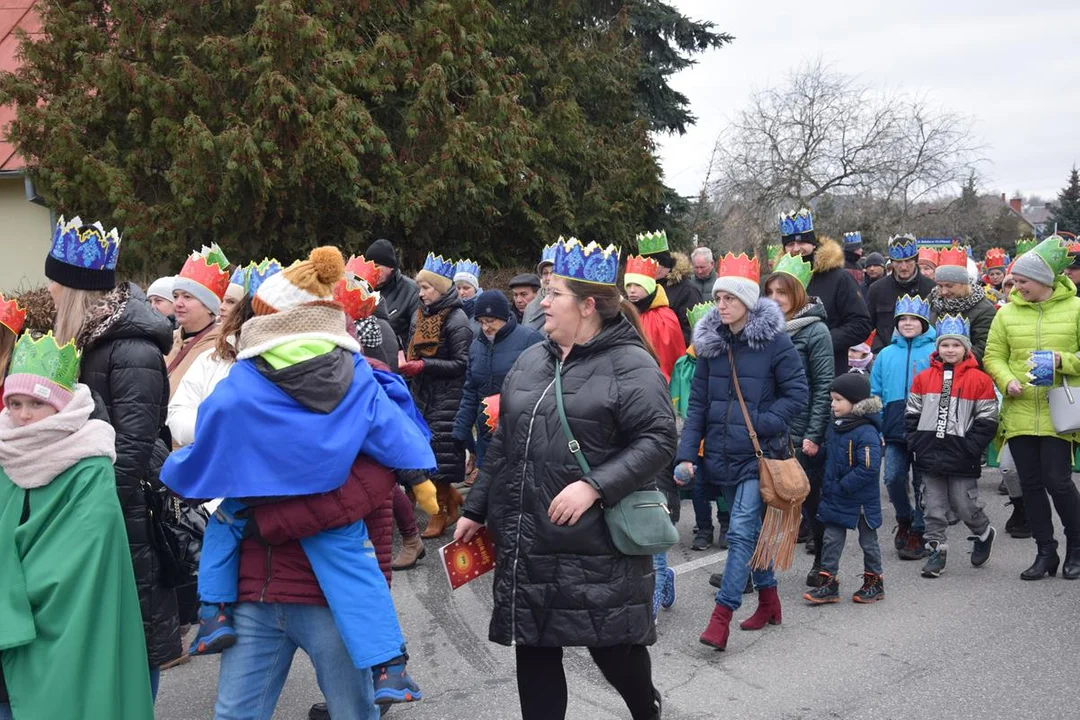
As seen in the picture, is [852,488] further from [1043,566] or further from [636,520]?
[636,520]

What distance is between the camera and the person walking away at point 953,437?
7066mm

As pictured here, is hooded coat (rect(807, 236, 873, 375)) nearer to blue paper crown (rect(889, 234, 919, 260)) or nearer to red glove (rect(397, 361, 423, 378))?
blue paper crown (rect(889, 234, 919, 260))

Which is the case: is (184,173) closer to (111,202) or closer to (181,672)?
(111,202)

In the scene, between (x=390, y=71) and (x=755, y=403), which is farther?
(x=390, y=71)

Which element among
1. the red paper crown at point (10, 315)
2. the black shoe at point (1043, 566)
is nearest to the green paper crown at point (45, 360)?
the red paper crown at point (10, 315)

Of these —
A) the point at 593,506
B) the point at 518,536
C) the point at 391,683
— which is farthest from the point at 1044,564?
the point at 391,683

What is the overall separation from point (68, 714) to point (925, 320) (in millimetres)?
6654

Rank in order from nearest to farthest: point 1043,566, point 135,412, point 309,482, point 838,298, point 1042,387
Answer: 1. point 309,482
2. point 135,412
3. point 1042,387
4. point 1043,566
5. point 838,298

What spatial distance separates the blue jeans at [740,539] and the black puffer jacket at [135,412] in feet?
9.60

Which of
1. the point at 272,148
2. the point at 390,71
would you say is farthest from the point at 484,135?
the point at 272,148

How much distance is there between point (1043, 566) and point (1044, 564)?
0.02 meters

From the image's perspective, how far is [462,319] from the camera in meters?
8.18

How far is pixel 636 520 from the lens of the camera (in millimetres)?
3693

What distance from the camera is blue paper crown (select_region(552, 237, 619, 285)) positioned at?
3986 mm
